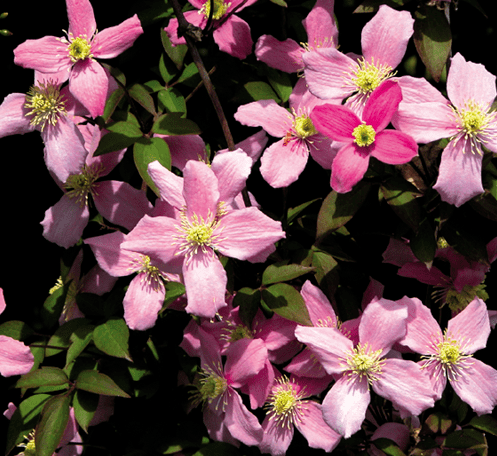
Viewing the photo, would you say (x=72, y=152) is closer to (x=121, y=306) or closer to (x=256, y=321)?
(x=121, y=306)

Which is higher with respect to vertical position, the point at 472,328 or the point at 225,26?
the point at 225,26

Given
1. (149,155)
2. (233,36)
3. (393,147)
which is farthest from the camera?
(233,36)

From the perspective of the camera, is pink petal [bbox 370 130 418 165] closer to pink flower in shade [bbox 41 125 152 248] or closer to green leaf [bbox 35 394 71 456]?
pink flower in shade [bbox 41 125 152 248]

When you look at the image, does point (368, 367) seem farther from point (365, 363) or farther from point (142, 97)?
point (142, 97)

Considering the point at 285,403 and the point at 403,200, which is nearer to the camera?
the point at 403,200

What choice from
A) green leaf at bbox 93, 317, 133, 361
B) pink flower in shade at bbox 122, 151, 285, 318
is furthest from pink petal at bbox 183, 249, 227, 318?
green leaf at bbox 93, 317, 133, 361

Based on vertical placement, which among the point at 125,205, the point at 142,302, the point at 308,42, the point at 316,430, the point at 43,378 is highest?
the point at 308,42

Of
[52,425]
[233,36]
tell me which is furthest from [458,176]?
[52,425]
